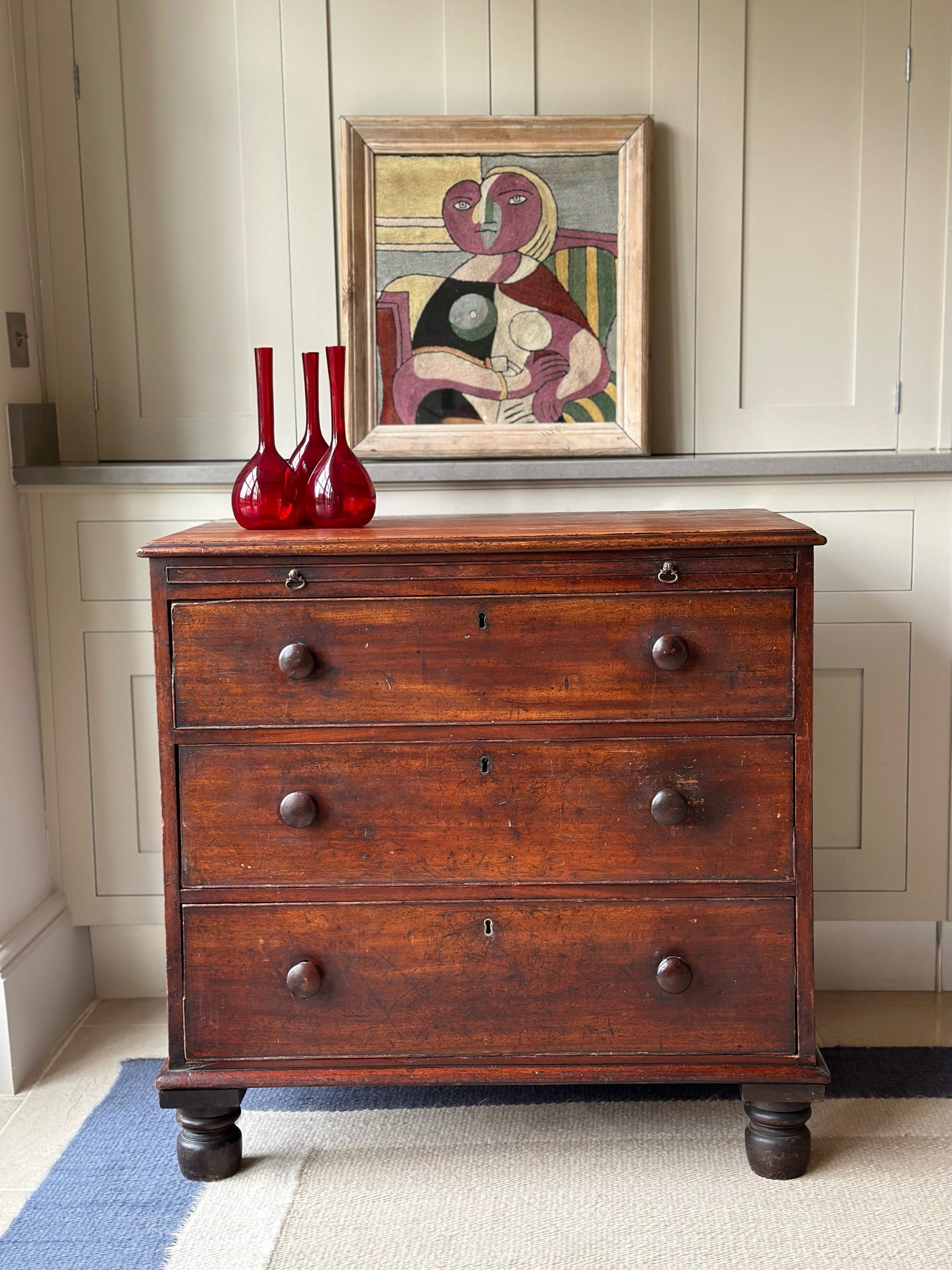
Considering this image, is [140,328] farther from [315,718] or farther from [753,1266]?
[753,1266]

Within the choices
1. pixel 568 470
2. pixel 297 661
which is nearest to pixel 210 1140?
pixel 297 661

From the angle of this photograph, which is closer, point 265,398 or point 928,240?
point 265,398

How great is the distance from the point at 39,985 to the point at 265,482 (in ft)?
3.88

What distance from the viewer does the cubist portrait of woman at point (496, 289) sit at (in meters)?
2.35

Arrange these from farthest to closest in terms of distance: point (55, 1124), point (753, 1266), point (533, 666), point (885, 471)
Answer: point (885, 471)
point (55, 1124)
point (533, 666)
point (753, 1266)

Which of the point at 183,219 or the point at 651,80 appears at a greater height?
the point at 651,80

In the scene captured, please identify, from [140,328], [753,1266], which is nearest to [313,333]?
[140,328]

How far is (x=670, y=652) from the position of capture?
5.81ft

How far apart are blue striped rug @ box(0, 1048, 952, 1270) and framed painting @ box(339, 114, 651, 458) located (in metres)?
1.28

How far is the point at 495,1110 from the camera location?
2.13 m

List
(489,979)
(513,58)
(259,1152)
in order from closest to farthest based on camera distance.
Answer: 1. (489,979)
2. (259,1152)
3. (513,58)

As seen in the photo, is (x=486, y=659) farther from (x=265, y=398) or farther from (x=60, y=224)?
(x=60, y=224)

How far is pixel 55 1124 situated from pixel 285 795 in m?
0.83

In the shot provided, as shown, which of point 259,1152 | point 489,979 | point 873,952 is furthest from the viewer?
point 873,952
